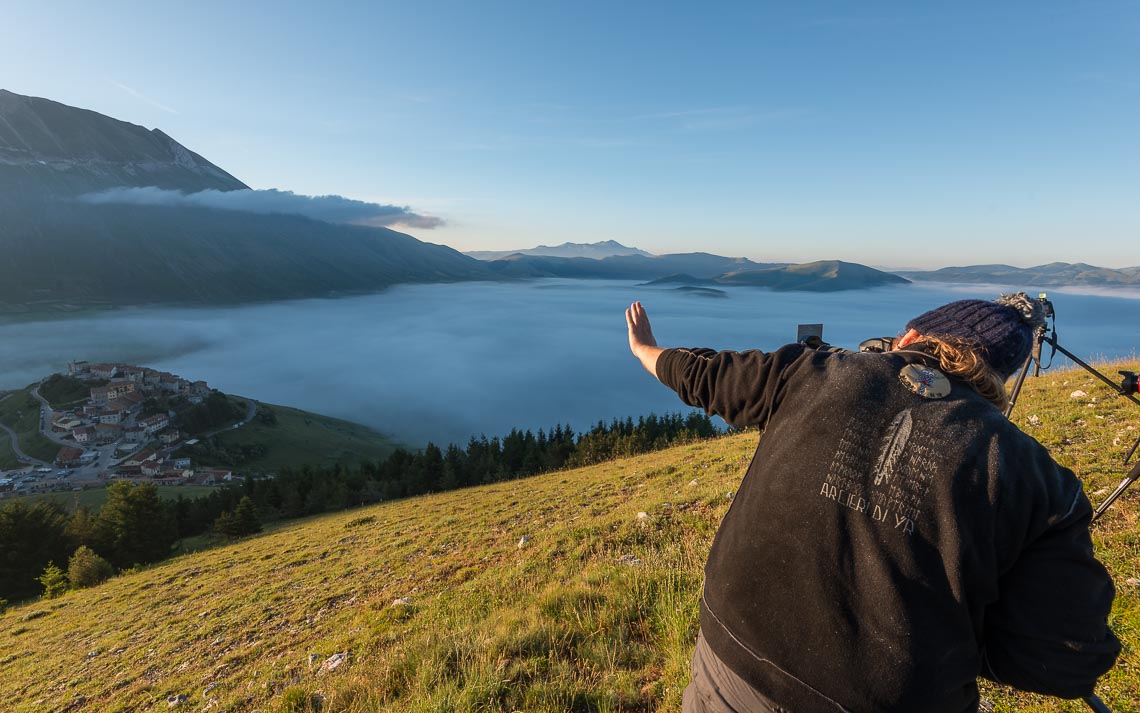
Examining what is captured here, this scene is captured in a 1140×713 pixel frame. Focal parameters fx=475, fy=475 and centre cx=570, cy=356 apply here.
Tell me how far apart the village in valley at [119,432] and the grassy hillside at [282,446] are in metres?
3.88

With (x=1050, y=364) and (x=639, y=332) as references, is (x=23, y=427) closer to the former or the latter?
(x=639, y=332)

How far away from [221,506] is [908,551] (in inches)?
2010

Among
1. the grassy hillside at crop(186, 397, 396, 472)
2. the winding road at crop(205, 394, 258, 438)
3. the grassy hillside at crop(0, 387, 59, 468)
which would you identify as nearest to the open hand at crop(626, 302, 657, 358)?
the grassy hillside at crop(186, 397, 396, 472)

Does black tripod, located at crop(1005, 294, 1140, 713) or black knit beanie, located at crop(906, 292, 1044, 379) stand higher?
black knit beanie, located at crop(906, 292, 1044, 379)

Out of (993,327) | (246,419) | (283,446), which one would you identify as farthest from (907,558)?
(246,419)

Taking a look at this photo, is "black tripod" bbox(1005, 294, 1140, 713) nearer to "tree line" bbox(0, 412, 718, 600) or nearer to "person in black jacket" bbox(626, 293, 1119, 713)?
"person in black jacket" bbox(626, 293, 1119, 713)

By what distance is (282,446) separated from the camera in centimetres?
9406

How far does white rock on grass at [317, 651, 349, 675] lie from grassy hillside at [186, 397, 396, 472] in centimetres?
8662

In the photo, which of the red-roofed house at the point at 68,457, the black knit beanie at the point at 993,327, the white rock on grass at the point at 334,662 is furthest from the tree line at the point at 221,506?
the red-roofed house at the point at 68,457

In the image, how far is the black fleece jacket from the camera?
1608mm

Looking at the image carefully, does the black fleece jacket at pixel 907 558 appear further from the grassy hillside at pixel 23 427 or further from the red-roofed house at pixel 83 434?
the red-roofed house at pixel 83 434

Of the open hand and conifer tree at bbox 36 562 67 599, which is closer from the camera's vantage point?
the open hand

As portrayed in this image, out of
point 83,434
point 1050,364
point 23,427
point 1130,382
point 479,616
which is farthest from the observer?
point 23,427

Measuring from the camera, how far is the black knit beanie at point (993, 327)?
6.61 ft
